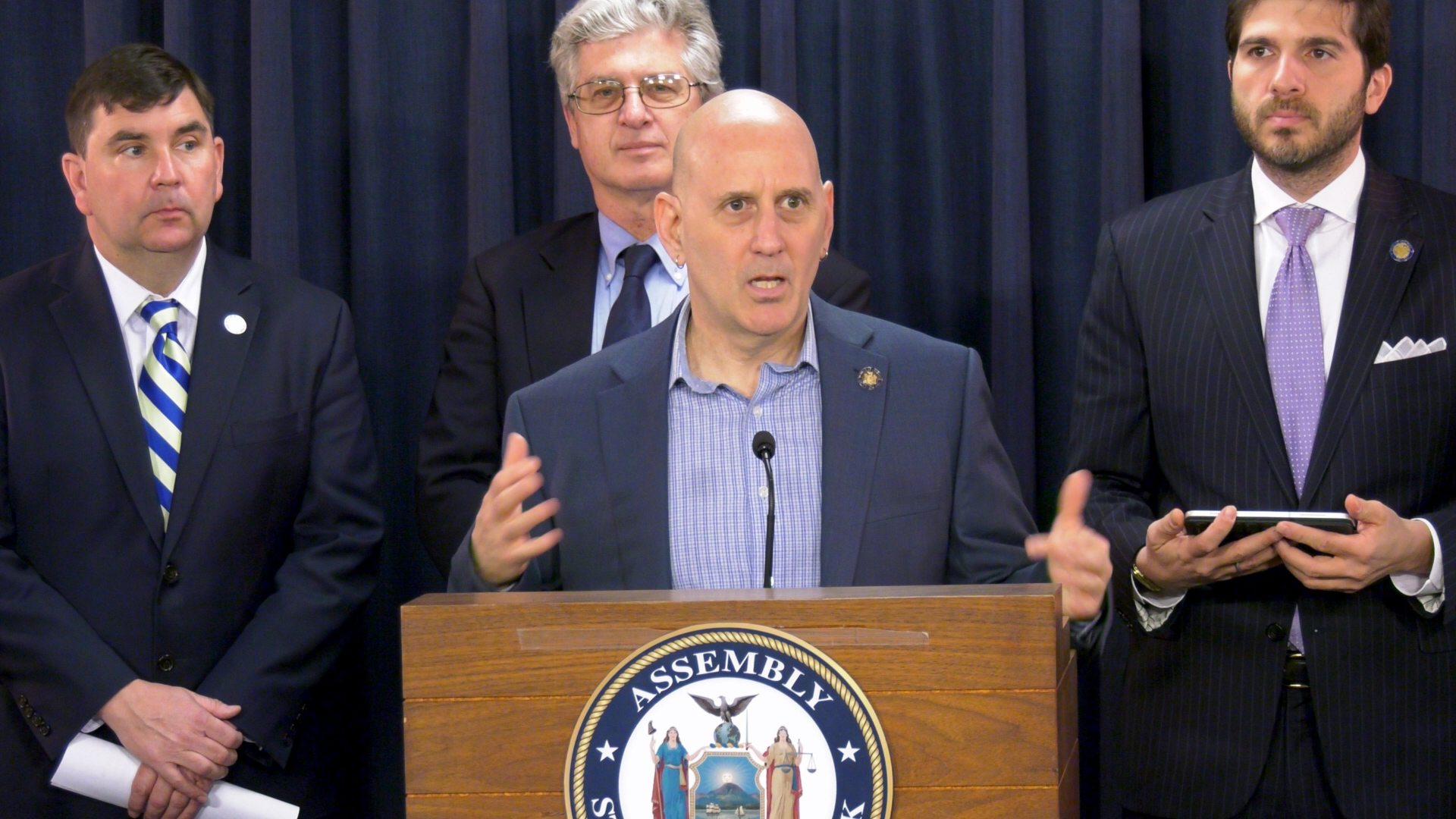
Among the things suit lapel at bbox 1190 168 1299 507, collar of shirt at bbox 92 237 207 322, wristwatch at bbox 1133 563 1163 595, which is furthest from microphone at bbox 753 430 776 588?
collar of shirt at bbox 92 237 207 322

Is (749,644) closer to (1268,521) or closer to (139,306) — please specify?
(1268,521)

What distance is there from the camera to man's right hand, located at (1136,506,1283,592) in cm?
233

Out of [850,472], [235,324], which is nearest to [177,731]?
[235,324]

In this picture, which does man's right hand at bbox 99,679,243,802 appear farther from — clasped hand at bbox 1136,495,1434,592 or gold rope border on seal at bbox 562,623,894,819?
clasped hand at bbox 1136,495,1434,592

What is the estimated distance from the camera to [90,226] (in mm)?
2996

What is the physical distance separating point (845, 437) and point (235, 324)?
137 cm

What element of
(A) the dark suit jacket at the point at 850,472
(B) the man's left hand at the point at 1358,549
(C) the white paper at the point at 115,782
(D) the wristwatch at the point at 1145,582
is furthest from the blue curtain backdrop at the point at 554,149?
(A) the dark suit jacket at the point at 850,472

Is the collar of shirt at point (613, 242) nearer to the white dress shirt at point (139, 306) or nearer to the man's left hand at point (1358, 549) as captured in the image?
the white dress shirt at point (139, 306)

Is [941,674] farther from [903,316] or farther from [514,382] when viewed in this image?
[903,316]

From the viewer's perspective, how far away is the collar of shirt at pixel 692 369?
2.23 metres

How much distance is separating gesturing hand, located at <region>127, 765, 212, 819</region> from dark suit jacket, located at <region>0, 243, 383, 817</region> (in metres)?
0.14

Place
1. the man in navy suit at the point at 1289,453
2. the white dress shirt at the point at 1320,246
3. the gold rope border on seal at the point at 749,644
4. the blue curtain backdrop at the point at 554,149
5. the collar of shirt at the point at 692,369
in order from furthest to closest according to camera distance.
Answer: the blue curtain backdrop at the point at 554,149 < the white dress shirt at the point at 1320,246 < the man in navy suit at the point at 1289,453 < the collar of shirt at the point at 692,369 < the gold rope border on seal at the point at 749,644

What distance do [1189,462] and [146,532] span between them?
1.84 m

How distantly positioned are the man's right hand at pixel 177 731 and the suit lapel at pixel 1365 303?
6.10 ft
